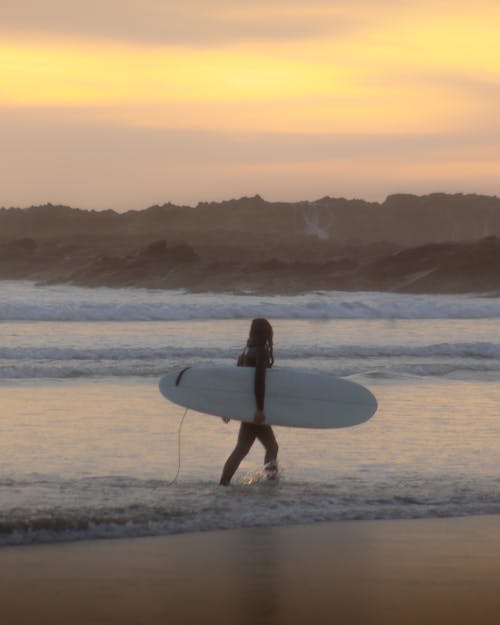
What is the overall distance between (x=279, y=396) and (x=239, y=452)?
72 centimetres

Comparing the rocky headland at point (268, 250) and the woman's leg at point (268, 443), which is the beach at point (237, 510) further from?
the rocky headland at point (268, 250)

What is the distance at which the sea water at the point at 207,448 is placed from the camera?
7.86 metres

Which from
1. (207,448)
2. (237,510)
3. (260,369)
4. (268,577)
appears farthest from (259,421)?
(268,577)

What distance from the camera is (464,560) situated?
662cm

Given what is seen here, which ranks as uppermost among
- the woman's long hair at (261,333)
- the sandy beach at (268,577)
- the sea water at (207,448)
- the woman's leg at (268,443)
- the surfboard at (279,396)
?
the woman's long hair at (261,333)

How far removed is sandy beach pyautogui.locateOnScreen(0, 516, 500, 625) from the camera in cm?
568

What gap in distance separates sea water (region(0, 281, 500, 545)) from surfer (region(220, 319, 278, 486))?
6.3 inches

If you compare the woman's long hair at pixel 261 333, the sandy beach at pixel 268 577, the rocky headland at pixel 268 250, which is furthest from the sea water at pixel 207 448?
the rocky headland at pixel 268 250

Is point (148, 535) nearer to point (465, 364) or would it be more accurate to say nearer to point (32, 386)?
point (32, 386)

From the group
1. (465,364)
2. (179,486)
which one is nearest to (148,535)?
(179,486)

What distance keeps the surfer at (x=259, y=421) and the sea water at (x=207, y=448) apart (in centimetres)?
16

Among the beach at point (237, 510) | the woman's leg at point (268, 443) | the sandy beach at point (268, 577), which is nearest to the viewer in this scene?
the sandy beach at point (268, 577)

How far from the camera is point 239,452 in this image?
897cm

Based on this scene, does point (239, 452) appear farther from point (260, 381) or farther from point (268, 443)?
point (260, 381)
